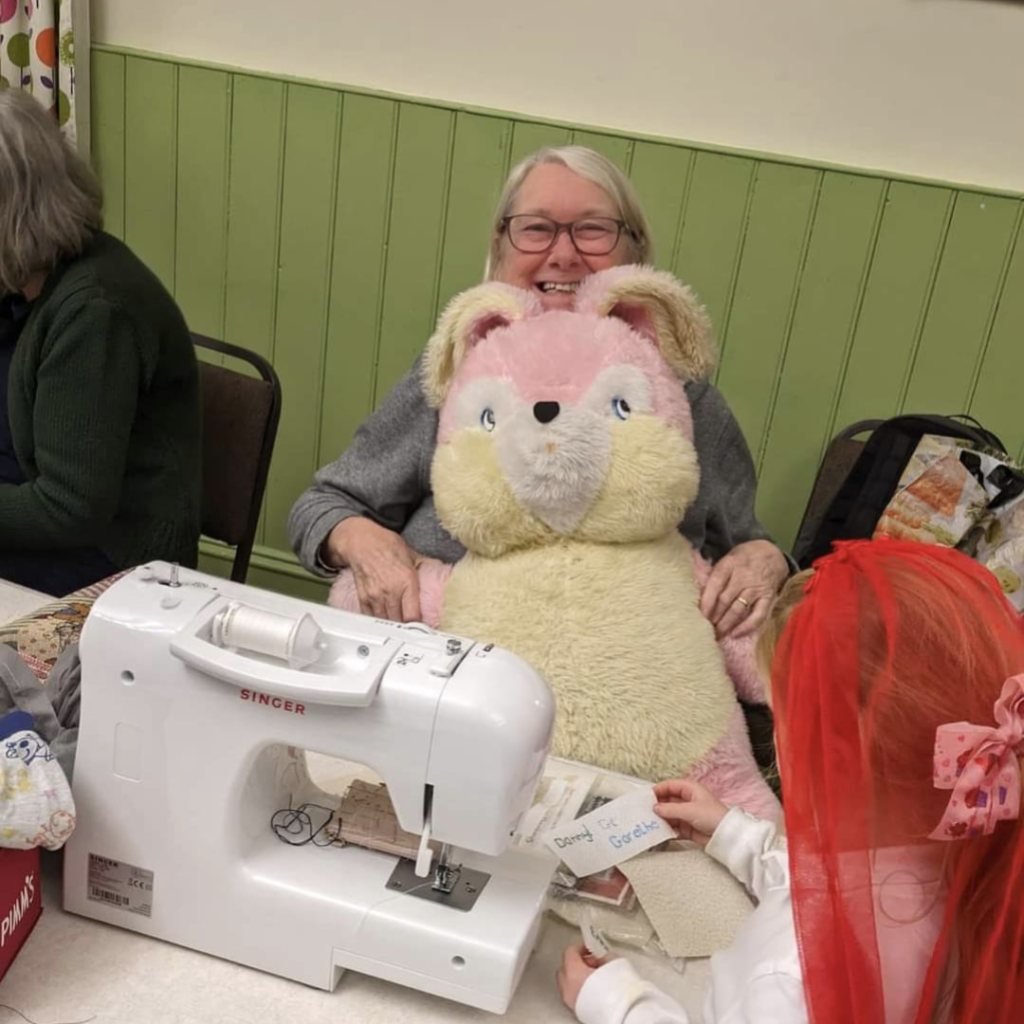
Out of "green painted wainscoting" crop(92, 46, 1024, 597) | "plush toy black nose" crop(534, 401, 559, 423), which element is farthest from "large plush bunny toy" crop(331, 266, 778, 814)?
"green painted wainscoting" crop(92, 46, 1024, 597)

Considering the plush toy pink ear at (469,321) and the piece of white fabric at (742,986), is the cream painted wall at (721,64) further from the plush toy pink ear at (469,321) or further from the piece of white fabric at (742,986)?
the piece of white fabric at (742,986)

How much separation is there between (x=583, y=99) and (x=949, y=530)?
44.0 inches

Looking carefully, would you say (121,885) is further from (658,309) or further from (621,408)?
(658,309)

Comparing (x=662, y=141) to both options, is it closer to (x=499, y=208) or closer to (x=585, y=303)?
(x=499, y=208)

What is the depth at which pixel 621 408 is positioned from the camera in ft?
4.05

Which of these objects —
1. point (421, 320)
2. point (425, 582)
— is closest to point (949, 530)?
point (425, 582)

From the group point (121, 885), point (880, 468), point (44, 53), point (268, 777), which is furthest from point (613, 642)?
point (44, 53)

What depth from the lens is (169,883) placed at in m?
0.81

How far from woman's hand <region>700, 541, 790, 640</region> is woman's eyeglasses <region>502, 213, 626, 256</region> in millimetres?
465

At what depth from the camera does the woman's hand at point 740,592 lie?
1.32 m

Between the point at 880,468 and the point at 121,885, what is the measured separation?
1.37 meters

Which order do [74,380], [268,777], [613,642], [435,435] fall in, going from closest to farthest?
[268,777], [613,642], [435,435], [74,380]

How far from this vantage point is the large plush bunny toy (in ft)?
3.82

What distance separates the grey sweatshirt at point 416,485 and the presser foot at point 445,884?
60 cm
